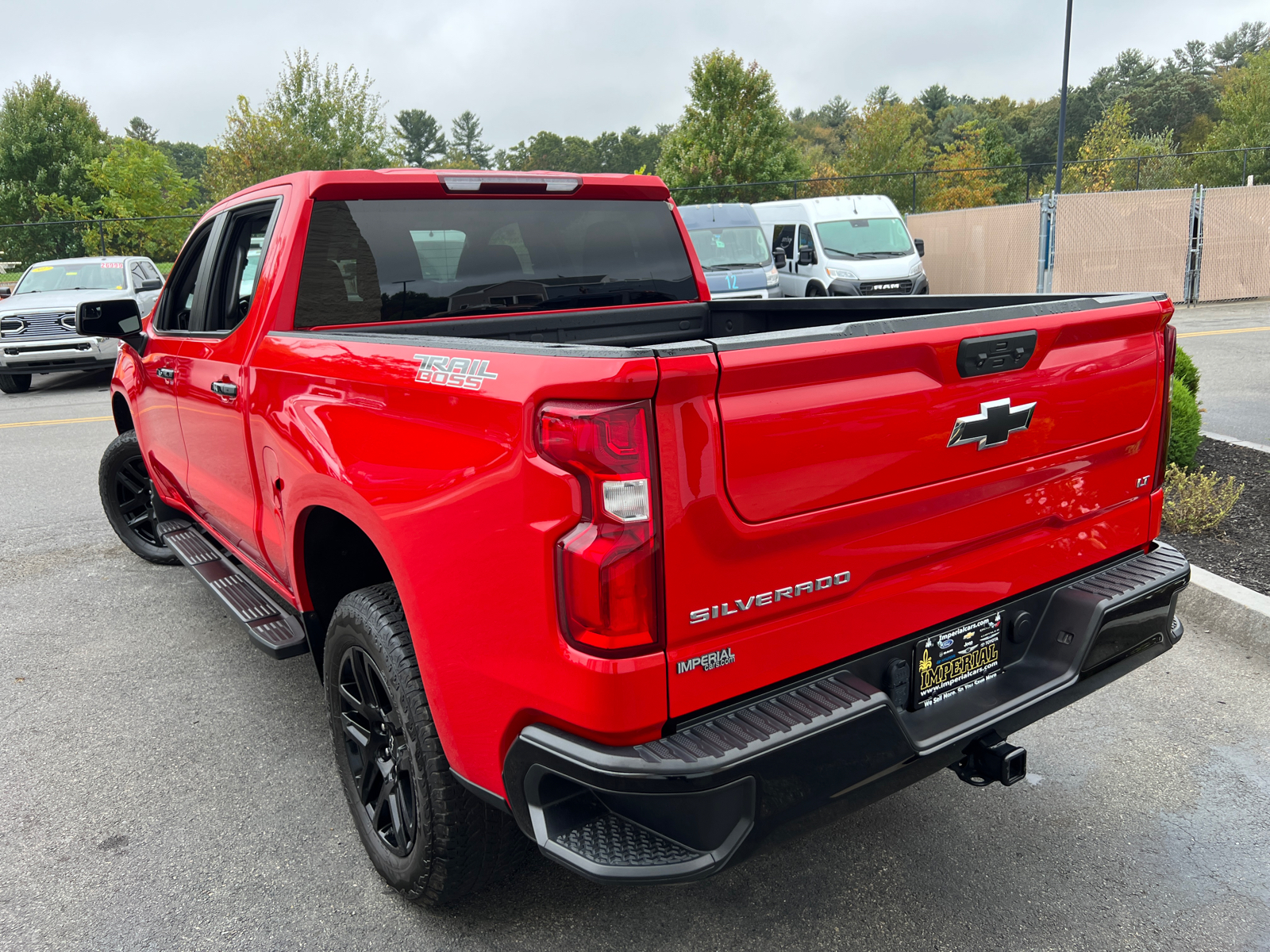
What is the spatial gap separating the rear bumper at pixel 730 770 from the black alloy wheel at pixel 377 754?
0.67 meters

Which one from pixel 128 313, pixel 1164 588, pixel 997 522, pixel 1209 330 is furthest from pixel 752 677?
pixel 1209 330

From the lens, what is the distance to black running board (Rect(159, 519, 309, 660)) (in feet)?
10.6

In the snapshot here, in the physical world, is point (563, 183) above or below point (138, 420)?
above

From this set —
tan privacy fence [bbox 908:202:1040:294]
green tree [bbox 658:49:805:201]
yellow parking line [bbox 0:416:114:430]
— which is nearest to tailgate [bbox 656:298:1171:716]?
yellow parking line [bbox 0:416:114:430]

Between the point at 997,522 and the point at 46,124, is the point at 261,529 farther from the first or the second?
the point at 46,124

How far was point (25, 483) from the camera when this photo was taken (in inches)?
318

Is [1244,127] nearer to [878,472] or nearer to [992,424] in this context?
[992,424]

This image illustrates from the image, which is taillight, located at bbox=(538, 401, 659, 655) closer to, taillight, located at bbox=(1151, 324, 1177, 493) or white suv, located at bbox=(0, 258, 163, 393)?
taillight, located at bbox=(1151, 324, 1177, 493)

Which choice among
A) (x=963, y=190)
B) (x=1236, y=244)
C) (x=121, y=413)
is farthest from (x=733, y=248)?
(x=963, y=190)

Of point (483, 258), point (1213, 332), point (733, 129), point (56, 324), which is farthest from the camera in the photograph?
point (733, 129)

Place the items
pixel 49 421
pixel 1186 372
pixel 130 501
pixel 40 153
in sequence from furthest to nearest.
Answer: pixel 40 153 → pixel 49 421 → pixel 1186 372 → pixel 130 501

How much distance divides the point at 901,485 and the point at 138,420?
4.42 metres

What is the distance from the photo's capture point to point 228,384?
11.1 ft

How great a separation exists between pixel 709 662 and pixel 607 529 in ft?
1.19
